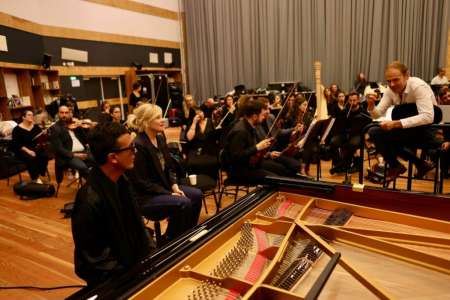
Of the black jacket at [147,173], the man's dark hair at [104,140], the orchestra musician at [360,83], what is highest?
the orchestra musician at [360,83]

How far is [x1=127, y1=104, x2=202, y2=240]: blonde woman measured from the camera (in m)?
2.78

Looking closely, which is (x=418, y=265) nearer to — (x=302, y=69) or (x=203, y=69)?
(x=302, y=69)

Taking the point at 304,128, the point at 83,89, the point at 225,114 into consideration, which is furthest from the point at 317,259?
the point at 83,89

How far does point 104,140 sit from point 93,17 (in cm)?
989

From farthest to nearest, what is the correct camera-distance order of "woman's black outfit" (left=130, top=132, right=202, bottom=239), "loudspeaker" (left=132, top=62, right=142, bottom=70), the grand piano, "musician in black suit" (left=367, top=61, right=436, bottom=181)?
"loudspeaker" (left=132, top=62, right=142, bottom=70) < "musician in black suit" (left=367, top=61, right=436, bottom=181) < "woman's black outfit" (left=130, top=132, right=202, bottom=239) < the grand piano

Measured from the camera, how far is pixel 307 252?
5.39 feet

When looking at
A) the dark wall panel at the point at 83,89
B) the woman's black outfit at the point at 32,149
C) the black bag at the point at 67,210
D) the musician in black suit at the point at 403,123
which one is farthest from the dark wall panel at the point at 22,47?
the musician in black suit at the point at 403,123

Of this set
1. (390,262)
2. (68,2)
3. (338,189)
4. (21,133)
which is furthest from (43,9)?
(390,262)

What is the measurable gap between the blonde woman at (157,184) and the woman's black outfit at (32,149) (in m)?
3.15

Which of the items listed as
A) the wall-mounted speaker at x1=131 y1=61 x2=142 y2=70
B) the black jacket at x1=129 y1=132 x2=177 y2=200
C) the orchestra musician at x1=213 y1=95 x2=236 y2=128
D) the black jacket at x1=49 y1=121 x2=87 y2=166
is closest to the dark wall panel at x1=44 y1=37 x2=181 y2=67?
the wall-mounted speaker at x1=131 y1=61 x2=142 y2=70

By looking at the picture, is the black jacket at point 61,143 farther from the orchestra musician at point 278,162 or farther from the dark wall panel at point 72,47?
the dark wall panel at point 72,47

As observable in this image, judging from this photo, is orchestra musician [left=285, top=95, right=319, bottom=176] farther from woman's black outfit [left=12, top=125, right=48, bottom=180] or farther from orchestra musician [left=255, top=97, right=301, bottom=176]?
woman's black outfit [left=12, top=125, right=48, bottom=180]

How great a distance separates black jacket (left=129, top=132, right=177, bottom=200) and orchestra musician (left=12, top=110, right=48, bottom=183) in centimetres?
332

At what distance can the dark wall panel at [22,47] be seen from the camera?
7.35 m
